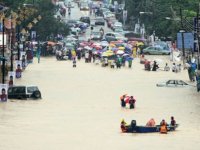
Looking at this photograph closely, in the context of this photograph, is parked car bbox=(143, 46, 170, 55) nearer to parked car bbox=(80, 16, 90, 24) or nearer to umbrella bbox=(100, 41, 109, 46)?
umbrella bbox=(100, 41, 109, 46)

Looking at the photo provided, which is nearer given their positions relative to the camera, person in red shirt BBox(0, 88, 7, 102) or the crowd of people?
the crowd of people

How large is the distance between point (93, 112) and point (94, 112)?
0.05m

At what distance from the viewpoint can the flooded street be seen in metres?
46.9

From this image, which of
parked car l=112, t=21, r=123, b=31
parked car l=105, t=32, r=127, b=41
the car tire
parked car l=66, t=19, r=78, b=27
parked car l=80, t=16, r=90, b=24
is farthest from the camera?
parked car l=80, t=16, r=90, b=24

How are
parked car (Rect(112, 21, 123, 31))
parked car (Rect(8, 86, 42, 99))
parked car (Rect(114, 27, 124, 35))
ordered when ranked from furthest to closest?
parked car (Rect(112, 21, 123, 31)), parked car (Rect(114, 27, 124, 35)), parked car (Rect(8, 86, 42, 99))

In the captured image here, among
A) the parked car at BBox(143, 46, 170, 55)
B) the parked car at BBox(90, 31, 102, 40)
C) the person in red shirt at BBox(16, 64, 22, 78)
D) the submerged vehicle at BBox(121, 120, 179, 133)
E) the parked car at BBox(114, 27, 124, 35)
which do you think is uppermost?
the parked car at BBox(114, 27, 124, 35)

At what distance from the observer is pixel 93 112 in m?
58.0

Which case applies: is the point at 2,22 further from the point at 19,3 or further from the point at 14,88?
the point at 19,3

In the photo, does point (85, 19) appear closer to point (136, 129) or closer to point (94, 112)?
point (94, 112)

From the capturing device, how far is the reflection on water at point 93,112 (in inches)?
1849

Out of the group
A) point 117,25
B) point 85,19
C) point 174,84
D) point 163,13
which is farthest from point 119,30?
point 174,84

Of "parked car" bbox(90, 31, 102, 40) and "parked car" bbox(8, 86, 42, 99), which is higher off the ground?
"parked car" bbox(90, 31, 102, 40)

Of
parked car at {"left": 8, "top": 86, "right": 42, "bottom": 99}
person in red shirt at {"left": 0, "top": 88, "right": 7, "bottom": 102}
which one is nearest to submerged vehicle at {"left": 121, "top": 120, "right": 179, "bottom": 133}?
person in red shirt at {"left": 0, "top": 88, "right": 7, "bottom": 102}

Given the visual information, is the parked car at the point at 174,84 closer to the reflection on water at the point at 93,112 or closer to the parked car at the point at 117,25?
the reflection on water at the point at 93,112
